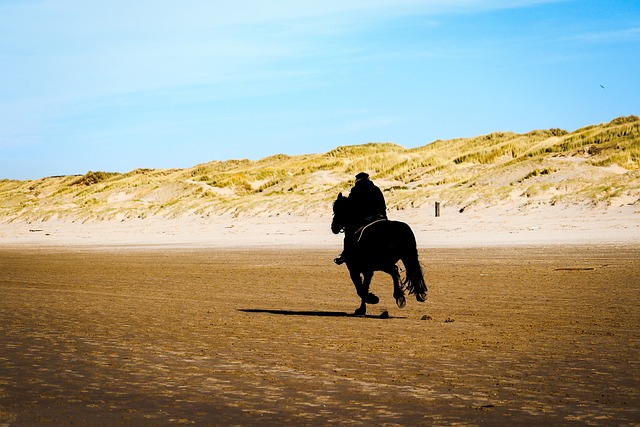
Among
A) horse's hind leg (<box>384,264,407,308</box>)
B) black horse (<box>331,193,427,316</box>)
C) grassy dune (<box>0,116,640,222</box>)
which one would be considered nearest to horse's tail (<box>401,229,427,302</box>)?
black horse (<box>331,193,427,316</box>)

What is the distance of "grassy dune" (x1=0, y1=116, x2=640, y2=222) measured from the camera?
1523 inches

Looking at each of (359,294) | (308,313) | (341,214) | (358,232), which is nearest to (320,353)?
(308,313)

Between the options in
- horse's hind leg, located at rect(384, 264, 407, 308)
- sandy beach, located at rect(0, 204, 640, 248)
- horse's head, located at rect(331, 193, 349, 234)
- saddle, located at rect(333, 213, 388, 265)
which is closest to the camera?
horse's hind leg, located at rect(384, 264, 407, 308)

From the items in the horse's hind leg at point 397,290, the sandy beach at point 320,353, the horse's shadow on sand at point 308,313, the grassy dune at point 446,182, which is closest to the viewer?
the sandy beach at point 320,353

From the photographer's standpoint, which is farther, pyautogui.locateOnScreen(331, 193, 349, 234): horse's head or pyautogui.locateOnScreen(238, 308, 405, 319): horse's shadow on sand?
pyautogui.locateOnScreen(331, 193, 349, 234): horse's head

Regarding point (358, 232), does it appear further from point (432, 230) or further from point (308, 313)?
point (432, 230)

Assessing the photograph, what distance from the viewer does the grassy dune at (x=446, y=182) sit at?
3869cm

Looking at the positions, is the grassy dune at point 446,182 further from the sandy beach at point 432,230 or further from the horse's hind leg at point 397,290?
the horse's hind leg at point 397,290

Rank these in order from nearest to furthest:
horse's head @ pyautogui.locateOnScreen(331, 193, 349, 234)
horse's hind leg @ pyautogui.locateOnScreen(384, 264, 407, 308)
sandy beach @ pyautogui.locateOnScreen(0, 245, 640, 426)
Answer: sandy beach @ pyautogui.locateOnScreen(0, 245, 640, 426) → horse's hind leg @ pyautogui.locateOnScreen(384, 264, 407, 308) → horse's head @ pyautogui.locateOnScreen(331, 193, 349, 234)

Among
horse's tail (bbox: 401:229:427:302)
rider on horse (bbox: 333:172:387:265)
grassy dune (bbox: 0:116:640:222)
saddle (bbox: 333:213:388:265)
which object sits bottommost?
horse's tail (bbox: 401:229:427:302)

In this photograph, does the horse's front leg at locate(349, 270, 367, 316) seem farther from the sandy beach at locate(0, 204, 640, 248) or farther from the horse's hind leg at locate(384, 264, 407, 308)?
the sandy beach at locate(0, 204, 640, 248)

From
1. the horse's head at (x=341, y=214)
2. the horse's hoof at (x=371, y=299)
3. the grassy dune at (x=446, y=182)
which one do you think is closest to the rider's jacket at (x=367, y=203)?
the horse's head at (x=341, y=214)

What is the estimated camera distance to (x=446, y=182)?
6041 centimetres

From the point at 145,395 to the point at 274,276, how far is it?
1141cm
